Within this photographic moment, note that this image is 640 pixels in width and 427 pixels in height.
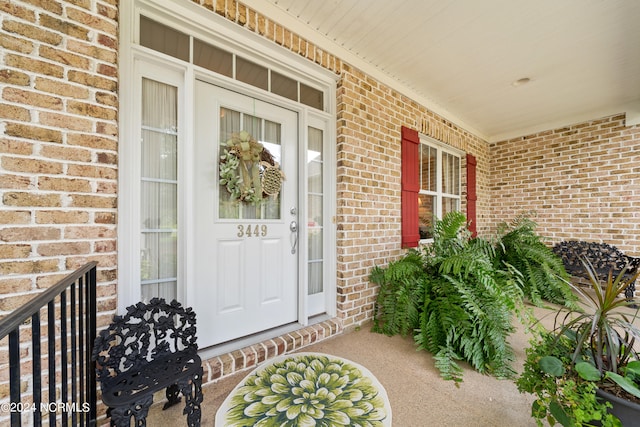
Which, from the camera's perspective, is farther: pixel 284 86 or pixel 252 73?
pixel 284 86

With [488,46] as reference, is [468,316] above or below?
below

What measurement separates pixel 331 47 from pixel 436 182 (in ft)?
7.73

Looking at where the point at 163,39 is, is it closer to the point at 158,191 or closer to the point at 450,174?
the point at 158,191

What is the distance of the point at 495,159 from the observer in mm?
4707

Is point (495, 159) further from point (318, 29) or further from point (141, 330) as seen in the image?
point (141, 330)

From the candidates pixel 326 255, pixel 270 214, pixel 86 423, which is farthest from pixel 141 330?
pixel 326 255

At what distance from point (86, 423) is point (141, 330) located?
450mm

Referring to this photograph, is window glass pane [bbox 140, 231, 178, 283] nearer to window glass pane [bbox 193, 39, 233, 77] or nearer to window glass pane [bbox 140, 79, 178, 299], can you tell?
window glass pane [bbox 140, 79, 178, 299]

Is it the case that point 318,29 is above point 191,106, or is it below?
above

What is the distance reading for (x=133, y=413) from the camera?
3.56 feet

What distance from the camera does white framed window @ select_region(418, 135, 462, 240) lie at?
137 inches

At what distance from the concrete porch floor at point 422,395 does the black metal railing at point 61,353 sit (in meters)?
0.41

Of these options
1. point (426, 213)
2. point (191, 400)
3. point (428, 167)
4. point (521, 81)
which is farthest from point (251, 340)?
point (521, 81)

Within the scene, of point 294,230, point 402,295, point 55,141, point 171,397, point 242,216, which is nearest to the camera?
point 55,141
